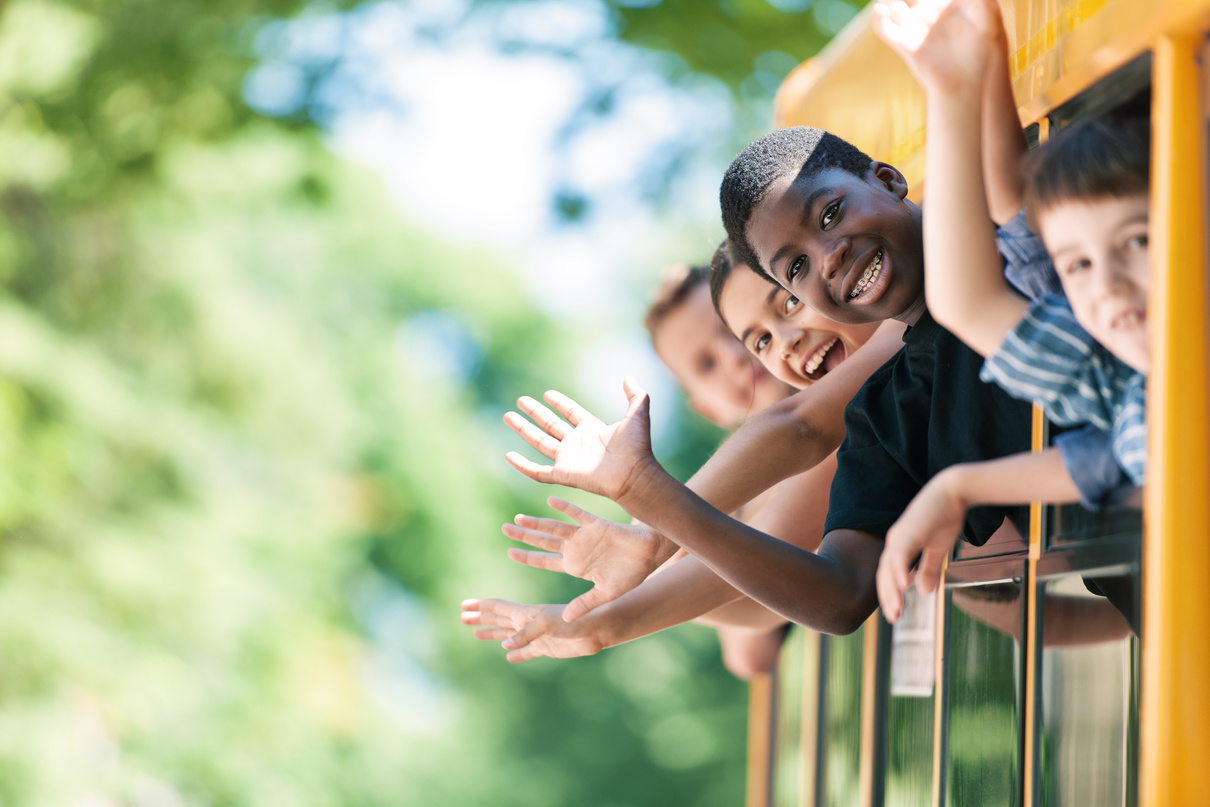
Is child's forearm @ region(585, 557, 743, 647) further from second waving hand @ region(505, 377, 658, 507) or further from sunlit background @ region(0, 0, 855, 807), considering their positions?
sunlit background @ region(0, 0, 855, 807)

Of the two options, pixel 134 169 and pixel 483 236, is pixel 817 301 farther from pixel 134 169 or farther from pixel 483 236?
pixel 483 236

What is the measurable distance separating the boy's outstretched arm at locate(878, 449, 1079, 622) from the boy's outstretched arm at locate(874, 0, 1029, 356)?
0.13 metres

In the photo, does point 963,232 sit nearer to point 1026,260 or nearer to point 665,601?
point 1026,260

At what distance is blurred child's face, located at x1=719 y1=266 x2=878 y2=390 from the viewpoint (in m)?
1.98

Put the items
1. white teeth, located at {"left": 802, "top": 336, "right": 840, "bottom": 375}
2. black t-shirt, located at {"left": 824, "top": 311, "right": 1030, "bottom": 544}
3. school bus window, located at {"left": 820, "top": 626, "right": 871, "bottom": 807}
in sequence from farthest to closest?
school bus window, located at {"left": 820, "top": 626, "right": 871, "bottom": 807}, white teeth, located at {"left": 802, "top": 336, "right": 840, "bottom": 375}, black t-shirt, located at {"left": 824, "top": 311, "right": 1030, "bottom": 544}

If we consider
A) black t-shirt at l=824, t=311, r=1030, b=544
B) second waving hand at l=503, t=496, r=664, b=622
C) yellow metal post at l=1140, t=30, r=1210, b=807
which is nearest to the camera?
yellow metal post at l=1140, t=30, r=1210, b=807

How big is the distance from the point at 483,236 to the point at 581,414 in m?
8.83

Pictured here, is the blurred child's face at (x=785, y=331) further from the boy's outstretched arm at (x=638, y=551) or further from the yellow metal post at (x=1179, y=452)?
the yellow metal post at (x=1179, y=452)

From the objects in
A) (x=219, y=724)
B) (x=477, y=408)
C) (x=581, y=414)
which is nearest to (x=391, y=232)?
(x=477, y=408)

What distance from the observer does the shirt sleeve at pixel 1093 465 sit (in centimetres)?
A: 118

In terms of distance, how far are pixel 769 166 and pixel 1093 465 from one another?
607mm

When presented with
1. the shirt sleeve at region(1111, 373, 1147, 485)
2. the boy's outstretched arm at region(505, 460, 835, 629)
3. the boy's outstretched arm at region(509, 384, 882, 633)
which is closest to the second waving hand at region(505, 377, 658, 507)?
the boy's outstretched arm at region(509, 384, 882, 633)

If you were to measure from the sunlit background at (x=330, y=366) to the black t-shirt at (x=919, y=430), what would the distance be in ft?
2.92

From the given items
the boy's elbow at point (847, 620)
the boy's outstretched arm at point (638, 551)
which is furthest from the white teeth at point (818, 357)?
the boy's elbow at point (847, 620)
